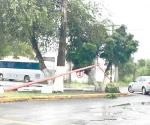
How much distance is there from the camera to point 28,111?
17141 millimetres

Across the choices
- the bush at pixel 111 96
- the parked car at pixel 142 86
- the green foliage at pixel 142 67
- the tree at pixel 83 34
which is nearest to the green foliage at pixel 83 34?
the tree at pixel 83 34

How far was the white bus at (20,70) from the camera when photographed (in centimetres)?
5284

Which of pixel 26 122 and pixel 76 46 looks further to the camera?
pixel 76 46

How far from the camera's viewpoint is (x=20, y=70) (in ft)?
175

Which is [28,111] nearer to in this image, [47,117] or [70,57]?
[47,117]

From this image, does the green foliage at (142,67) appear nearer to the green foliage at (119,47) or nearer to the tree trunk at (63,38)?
the green foliage at (119,47)

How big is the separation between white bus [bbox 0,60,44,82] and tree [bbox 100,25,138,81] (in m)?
17.5

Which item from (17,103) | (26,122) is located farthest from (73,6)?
(26,122)

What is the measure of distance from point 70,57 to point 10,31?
6404 millimetres

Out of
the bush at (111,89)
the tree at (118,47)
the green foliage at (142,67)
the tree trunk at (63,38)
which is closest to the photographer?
the tree trunk at (63,38)

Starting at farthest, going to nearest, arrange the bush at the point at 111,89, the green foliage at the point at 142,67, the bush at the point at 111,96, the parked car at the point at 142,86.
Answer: the green foliage at the point at 142,67, the parked car at the point at 142,86, the bush at the point at 111,89, the bush at the point at 111,96

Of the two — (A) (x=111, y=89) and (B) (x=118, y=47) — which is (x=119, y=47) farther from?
(A) (x=111, y=89)

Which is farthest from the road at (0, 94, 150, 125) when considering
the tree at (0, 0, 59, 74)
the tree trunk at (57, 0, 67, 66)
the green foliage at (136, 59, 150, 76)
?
the green foliage at (136, 59, 150, 76)

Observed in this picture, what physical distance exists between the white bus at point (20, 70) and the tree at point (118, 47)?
17.5m
